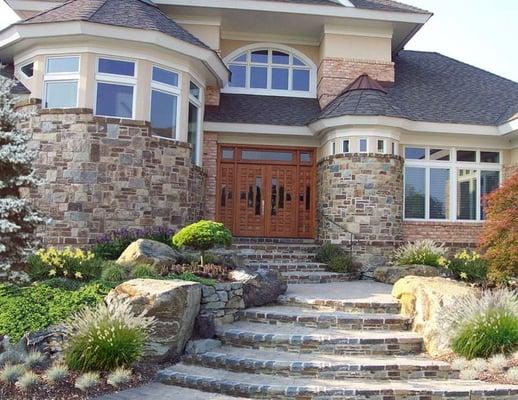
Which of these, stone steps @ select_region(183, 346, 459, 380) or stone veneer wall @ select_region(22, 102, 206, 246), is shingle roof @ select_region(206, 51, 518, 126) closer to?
stone veneer wall @ select_region(22, 102, 206, 246)

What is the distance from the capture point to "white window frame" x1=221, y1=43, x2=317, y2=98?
17.7 m

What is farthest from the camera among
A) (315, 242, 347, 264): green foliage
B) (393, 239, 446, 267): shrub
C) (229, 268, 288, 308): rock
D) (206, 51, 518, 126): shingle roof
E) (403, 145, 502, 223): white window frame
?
(403, 145, 502, 223): white window frame

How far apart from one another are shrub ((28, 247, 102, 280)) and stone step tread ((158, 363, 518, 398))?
310 cm

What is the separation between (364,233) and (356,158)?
6.89ft

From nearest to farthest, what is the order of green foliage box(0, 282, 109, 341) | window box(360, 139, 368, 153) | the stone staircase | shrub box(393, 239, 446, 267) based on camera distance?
the stone staircase
green foliage box(0, 282, 109, 341)
shrub box(393, 239, 446, 267)
window box(360, 139, 368, 153)

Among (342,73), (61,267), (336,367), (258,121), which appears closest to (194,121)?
(258,121)

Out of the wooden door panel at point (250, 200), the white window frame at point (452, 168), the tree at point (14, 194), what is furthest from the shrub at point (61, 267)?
the white window frame at point (452, 168)

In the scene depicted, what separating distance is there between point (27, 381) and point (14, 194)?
14.8 feet

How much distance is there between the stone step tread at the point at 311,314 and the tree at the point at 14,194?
4185 mm

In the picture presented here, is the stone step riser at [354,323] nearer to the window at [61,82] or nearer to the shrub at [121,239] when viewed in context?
the shrub at [121,239]

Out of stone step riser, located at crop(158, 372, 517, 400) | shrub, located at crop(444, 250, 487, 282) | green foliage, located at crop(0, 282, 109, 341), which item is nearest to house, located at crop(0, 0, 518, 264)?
shrub, located at crop(444, 250, 487, 282)

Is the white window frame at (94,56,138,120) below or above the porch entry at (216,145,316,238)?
above

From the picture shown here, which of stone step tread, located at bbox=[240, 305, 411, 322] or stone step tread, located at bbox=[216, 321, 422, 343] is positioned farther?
stone step tread, located at bbox=[240, 305, 411, 322]

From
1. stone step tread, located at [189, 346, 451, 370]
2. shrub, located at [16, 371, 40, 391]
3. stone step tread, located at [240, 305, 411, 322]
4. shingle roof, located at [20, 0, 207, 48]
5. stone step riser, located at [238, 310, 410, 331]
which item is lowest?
shrub, located at [16, 371, 40, 391]
